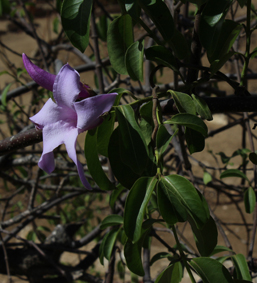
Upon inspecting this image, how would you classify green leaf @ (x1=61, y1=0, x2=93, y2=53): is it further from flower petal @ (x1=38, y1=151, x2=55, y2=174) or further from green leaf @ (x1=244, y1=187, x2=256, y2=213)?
green leaf @ (x1=244, y1=187, x2=256, y2=213)

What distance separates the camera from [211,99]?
0.61 m

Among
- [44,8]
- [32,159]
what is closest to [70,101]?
[32,159]

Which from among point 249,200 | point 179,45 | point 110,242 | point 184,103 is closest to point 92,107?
point 184,103

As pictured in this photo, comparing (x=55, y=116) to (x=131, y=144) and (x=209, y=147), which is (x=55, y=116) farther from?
(x=209, y=147)

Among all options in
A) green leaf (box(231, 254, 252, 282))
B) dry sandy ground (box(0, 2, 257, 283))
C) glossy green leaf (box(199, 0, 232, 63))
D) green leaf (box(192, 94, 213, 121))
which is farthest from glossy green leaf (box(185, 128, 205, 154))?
dry sandy ground (box(0, 2, 257, 283))

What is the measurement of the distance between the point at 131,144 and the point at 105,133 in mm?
75

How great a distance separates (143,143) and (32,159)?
1097mm

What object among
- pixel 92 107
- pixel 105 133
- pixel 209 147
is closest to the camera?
pixel 92 107

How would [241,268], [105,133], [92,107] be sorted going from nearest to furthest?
[92,107]
[105,133]
[241,268]

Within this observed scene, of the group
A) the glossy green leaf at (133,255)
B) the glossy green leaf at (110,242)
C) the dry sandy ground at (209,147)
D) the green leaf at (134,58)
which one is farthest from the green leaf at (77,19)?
the dry sandy ground at (209,147)

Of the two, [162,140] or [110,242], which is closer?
[162,140]

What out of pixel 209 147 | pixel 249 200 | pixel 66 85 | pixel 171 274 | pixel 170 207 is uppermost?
pixel 66 85

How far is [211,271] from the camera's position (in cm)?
55

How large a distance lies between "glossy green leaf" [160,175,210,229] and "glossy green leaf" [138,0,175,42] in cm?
26
